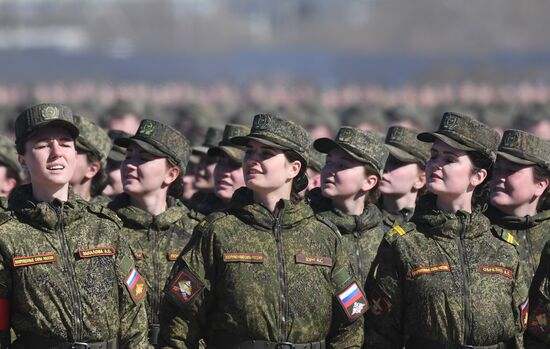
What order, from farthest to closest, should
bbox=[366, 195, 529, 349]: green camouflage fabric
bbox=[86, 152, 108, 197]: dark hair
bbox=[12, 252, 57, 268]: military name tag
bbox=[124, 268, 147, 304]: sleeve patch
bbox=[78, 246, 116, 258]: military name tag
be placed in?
bbox=[86, 152, 108, 197]: dark hair → bbox=[366, 195, 529, 349]: green camouflage fabric → bbox=[124, 268, 147, 304]: sleeve patch → bbox=[78, 246, 116, 258]: military name tag → bbox=[12, 252, 57, 268]: military name tag

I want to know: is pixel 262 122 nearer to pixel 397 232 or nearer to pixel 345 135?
pixel 397 232

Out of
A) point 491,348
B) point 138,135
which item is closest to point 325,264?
point 491,348

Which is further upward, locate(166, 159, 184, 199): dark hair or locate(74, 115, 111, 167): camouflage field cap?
locate(74, 115, 111, 167): camouflage field cap

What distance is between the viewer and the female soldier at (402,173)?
36.0 feet

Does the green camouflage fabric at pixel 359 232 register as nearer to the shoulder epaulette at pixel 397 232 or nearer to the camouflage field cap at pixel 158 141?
the camouflage field cap at pixel 158 141

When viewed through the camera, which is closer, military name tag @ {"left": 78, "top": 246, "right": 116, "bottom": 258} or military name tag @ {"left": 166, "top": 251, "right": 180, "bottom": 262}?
military name tag @ {"left": 78, "top": 246, "right": 116, "bottom": 258}

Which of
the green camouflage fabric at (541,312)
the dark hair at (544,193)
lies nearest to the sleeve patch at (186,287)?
the green camouflage fabric at (541,312)

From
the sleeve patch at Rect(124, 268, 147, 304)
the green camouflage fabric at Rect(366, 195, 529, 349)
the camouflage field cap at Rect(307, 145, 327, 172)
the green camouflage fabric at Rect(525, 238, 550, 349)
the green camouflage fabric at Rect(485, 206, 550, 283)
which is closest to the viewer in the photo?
the sleeve patch at Rect(124, 268, 147, 304)

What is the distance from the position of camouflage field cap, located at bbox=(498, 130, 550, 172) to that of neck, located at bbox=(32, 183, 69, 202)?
312 centimetres

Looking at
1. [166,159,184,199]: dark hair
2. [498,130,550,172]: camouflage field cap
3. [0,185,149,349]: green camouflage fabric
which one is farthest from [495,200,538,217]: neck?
[0,185,149,349]: green camouflage fabric

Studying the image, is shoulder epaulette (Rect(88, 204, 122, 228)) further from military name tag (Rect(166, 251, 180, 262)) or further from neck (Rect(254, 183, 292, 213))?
military name tag (Rect(166, 251, 180, 262))

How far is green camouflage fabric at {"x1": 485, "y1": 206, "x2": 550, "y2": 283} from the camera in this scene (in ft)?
31.5

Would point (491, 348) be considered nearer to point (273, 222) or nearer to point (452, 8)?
point (273, 222)

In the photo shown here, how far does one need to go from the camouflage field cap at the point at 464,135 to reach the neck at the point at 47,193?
7.15ft
